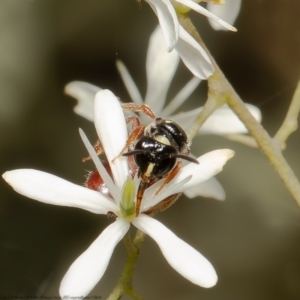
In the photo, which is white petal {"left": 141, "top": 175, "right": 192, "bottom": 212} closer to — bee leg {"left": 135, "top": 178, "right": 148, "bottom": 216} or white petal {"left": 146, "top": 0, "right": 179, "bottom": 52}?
bee leg {"left": 135, "top": 178, "right": 148, "bottom": 216}

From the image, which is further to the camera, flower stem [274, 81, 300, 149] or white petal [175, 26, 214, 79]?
flower stem [274, 81, 300, 149]

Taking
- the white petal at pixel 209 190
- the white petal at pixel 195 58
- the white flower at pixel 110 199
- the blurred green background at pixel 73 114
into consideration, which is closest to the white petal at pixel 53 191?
the white flower at pixel 110 199

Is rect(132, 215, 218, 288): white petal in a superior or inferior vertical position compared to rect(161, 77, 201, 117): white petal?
inferior

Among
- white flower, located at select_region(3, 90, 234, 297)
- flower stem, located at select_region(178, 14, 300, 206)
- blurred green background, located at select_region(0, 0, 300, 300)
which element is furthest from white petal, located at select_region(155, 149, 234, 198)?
blurred green background, located at select_region(0, 0, 300, 300)

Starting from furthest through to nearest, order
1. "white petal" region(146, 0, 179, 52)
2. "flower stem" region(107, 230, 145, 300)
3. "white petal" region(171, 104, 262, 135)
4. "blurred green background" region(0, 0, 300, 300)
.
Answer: "blurred green background" region(0, 0, 300, 300) → "white petal" region(171, 104, 262, 135) → "flower stem" region(107, 230, 145, 300) → "white petal" region(146, 0, 179, 52)

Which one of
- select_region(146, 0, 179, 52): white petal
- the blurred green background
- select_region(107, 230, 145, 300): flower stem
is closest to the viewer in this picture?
select_region(146, 0, 179, 52): white petal

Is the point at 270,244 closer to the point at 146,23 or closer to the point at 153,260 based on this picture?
the point at 153,260
